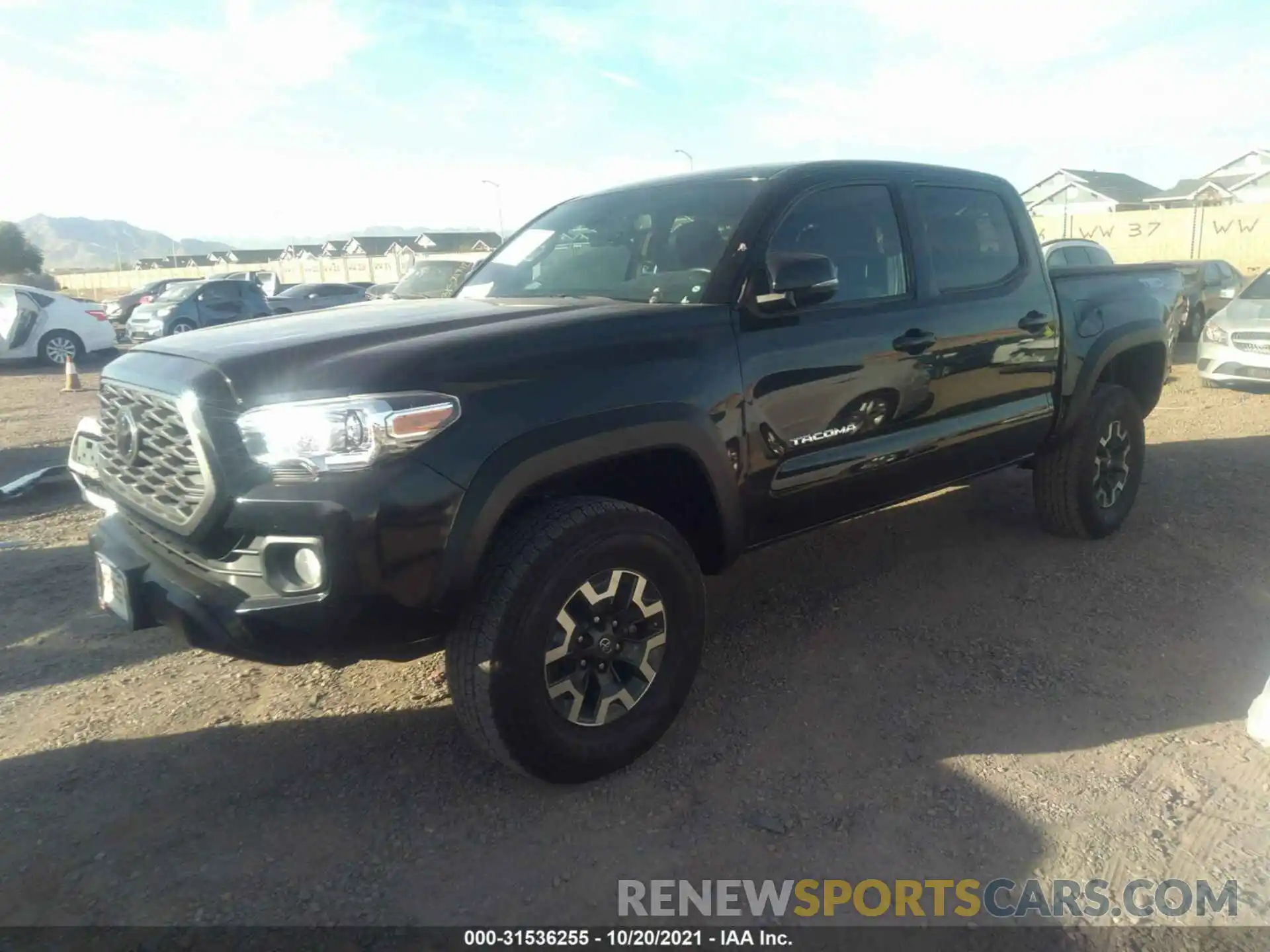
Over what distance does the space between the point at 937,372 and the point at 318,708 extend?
285cm

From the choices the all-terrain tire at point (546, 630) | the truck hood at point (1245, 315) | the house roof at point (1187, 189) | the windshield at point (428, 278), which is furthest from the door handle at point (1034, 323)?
the house roof at point (1187, 189)

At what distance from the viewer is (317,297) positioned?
2386cm

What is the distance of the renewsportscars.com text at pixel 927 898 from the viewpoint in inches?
95.0

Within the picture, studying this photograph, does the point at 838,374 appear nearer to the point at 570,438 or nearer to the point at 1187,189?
the point at 570,438

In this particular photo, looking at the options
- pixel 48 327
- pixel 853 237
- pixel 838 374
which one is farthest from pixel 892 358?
pixel 48 327

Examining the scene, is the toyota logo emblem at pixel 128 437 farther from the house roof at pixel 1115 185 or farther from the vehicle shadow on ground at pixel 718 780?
the house roof at pixel 1115 185

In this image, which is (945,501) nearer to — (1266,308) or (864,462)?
(864,462)

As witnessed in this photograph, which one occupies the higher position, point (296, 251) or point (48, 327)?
point (296, 251)

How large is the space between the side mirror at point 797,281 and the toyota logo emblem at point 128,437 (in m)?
2.09

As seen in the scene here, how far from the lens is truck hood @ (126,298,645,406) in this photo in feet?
8.29

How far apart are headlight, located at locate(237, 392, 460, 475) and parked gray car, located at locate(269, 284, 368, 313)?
71.4 ft

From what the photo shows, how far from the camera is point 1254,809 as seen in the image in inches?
111

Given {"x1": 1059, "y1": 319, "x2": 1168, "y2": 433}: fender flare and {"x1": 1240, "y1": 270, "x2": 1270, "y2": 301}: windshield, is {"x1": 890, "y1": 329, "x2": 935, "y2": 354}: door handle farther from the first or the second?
{"x1": 1240, "y1": 270, "x2": 1270, "y2": 301}: windshield

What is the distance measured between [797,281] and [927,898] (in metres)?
1.94
